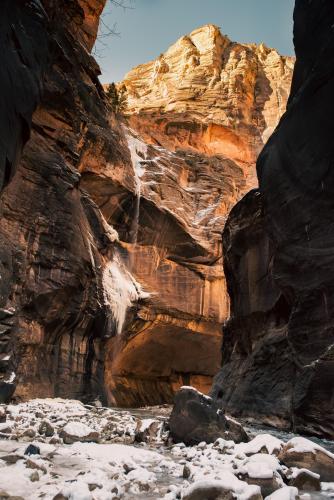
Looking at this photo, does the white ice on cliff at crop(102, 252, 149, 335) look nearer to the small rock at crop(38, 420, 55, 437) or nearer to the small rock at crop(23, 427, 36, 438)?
the small rock at crop(38, 420, 55, 437)

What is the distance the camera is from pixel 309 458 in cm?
507

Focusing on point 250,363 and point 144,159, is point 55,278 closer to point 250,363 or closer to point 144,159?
point 250,363

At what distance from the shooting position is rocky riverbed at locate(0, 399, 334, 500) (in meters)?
3.74

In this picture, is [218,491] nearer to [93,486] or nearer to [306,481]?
[93,486]

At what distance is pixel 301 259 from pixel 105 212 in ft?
65.9

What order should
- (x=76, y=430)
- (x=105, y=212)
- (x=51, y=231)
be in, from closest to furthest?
(x=76, y=430), (x=51, y=231), (x=105, y=212)

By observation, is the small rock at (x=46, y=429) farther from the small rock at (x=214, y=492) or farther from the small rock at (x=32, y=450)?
the small rock at (x=214, y=492)

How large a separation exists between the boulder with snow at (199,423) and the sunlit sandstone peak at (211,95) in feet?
118

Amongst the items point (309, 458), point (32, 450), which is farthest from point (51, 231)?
point (309, 458)

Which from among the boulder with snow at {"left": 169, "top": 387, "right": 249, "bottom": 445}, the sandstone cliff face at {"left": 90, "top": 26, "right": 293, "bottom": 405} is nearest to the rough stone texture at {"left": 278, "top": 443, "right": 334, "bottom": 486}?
the boulder with snow at {"left": 169, "top": 387, "right": 249, "bottom": 445}

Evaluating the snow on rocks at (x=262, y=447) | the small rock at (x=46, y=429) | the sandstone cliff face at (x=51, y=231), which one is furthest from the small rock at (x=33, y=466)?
the sandstone cliff face at (x=51, y=231)

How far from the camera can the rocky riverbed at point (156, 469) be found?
3.74 m

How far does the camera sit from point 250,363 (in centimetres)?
1512

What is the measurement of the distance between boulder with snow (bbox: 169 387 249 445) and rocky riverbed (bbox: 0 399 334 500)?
1.06ft
